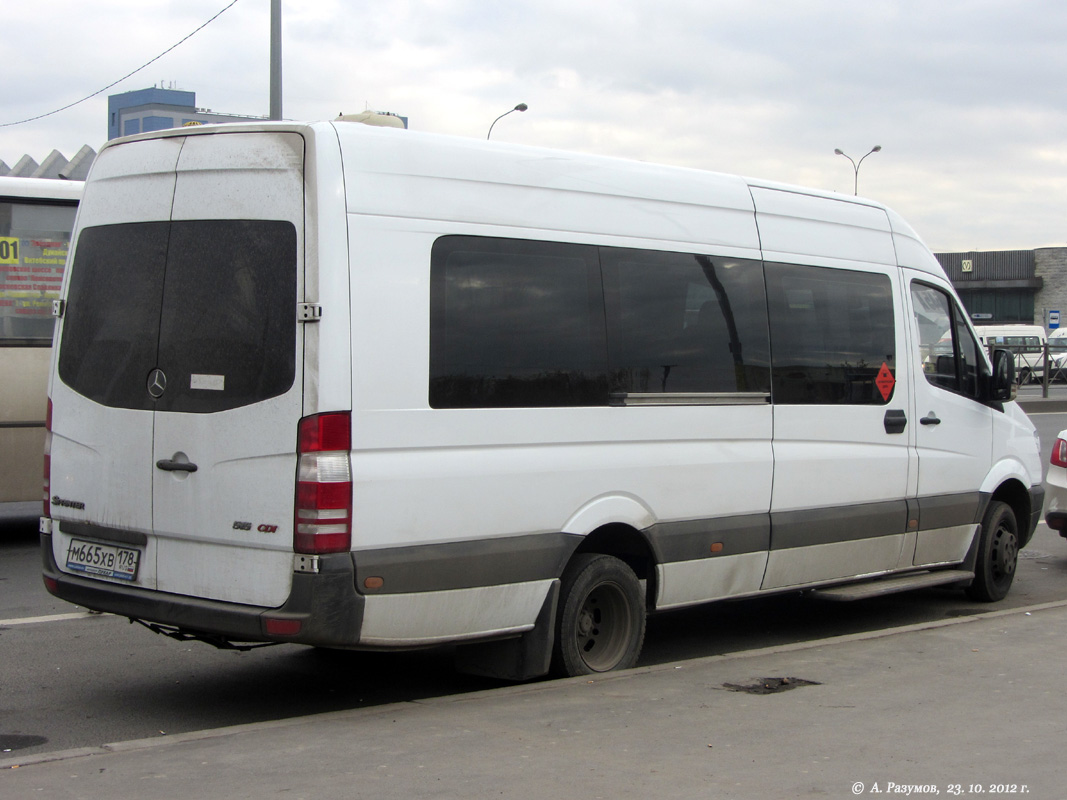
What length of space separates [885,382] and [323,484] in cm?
406

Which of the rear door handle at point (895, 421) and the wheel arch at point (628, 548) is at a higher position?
the rear door handle at point (895, 421)

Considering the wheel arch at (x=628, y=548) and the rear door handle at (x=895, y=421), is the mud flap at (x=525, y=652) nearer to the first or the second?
the wheel arch at (x=628, y=548)

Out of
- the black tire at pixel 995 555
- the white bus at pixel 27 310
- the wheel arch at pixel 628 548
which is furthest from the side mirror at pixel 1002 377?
the white bus at pixel 27 310

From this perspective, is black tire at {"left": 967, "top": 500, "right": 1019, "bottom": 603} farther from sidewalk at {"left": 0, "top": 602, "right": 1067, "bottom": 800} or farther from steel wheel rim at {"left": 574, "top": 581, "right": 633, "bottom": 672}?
steel wheel rim at {"left": 574, "top": 581, "right": 633, "bottom": 672}

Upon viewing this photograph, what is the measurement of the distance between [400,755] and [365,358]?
156cm

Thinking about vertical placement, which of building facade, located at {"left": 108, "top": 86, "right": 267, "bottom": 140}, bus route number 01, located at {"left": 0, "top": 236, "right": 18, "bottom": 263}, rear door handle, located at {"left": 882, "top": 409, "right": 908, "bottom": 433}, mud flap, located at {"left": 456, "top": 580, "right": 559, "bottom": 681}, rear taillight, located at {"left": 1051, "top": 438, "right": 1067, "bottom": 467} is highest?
building facade, located at {"left": 108, "top": 86, "right": 267, "bottom": 140}

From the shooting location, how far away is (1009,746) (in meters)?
4.89

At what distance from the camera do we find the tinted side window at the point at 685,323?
6.36 meters

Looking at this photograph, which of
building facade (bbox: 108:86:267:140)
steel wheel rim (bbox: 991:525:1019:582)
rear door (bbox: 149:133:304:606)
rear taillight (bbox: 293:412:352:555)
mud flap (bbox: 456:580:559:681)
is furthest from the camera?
building facade (bbox: 108:86:267:140)

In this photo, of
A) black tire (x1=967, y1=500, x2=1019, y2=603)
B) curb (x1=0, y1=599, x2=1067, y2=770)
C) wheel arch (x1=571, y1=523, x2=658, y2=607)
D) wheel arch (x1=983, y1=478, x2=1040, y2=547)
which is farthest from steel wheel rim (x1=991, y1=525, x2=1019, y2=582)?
wheel arch (x1=571, y1=523, x2=658, y2=607)

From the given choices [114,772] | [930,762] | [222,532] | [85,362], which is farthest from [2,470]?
[930,762]

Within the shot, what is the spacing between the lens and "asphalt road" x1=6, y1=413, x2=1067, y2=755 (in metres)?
5.89

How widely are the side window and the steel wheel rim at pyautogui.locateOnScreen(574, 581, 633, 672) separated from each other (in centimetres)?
296

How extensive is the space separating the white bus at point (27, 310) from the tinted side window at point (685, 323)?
6.35m
